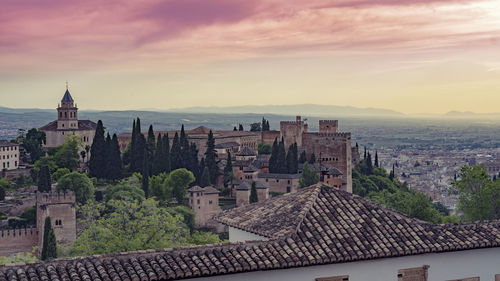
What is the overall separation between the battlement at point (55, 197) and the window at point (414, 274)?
4101cm

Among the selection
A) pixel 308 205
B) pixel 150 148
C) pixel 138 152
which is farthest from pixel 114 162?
pixel 308 205

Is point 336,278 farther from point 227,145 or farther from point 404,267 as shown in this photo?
point 227,145

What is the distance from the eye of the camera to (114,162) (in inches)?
2366

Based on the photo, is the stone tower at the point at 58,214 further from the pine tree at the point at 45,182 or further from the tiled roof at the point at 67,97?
the tiled roof at the point at 67,97

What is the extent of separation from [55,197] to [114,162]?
1161 cm

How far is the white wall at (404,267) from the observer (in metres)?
10.5

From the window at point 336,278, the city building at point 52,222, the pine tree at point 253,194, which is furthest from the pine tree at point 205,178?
the window at point 336,278

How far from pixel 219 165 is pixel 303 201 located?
5731 centimetres

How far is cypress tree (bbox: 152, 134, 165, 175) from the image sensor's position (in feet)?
202

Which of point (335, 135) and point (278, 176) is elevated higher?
point (335, 135)

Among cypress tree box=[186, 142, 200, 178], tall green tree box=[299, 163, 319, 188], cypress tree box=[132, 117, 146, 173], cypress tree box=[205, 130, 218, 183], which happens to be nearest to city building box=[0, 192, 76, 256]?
cypress tree box=[132, 117, 146, 173]

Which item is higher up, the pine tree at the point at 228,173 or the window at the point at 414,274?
the window at the point at 414,274

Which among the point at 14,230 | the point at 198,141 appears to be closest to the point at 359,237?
the point at 14,230

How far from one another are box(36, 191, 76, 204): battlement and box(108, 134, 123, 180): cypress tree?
390 inches
